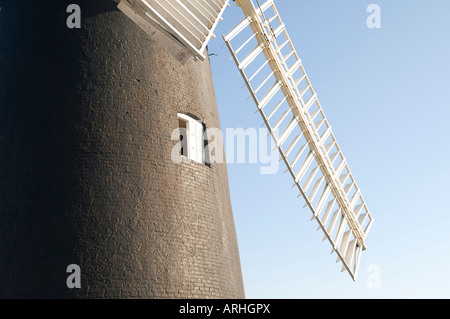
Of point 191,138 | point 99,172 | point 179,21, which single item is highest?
point 179,21

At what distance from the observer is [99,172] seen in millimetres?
8195

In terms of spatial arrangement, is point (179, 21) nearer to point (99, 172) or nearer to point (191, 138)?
point (191, 138)

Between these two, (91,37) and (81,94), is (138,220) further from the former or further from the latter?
(91,37)

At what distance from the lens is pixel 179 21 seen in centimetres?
881

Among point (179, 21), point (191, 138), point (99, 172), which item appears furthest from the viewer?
point (191, 138)

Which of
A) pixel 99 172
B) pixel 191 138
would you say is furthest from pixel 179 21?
pixel 99 172

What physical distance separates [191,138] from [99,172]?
5.18 ft

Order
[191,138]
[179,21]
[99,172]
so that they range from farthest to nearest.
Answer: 1. [191,138]
2. [179,21]
3. [99,172]

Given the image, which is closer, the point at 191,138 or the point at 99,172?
the point at 99,172

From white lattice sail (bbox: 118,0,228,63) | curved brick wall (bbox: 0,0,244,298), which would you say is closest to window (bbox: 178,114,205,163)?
curved brick wall (bbox: 0,0,244,298)

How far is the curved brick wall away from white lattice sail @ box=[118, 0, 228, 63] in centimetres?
58

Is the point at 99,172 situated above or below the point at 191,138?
below
